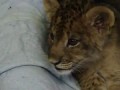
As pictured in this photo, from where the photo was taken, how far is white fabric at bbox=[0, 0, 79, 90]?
1.47 meters

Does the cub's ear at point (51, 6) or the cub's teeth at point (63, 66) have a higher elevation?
the cub's ear at point (51, 6)

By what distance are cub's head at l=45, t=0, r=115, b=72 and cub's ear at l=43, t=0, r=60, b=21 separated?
6cm

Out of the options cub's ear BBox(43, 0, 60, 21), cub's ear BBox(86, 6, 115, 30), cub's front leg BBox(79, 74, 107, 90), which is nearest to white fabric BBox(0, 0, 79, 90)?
cub's front leg BBox(79, 74, 107, 90)

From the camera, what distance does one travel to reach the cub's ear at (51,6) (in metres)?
1.56

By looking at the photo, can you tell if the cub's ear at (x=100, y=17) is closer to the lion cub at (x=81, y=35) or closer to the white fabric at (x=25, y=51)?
the lion cub at (x=81, y=35)

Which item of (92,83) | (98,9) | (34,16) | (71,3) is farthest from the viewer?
(34,16)

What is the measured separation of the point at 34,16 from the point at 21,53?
28 centimetres

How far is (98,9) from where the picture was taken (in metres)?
1.41

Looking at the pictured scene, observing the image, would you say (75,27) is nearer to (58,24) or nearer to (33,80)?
(58,24)

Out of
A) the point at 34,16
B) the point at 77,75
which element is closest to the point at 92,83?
the point at 77,75

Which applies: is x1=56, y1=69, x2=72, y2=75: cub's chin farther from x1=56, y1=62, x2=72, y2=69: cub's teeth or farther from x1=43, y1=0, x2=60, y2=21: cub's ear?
x1=43, y1=0, x2=60, y2=21: cub's ear

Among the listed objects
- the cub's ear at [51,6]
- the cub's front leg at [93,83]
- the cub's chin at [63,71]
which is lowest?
the cub's front leg at [93,83]

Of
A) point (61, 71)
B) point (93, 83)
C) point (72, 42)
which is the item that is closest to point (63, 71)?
point (61, 71)

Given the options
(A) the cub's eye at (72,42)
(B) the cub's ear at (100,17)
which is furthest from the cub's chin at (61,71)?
(B) the cub's ear at (100,17)
